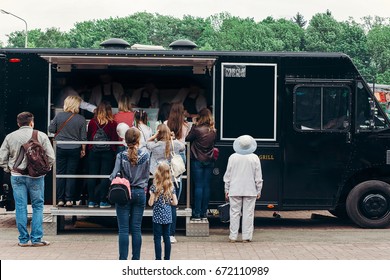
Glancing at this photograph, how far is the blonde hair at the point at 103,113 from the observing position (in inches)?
477

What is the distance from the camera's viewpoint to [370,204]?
41.8 ft

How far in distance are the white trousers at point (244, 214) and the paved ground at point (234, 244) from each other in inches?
6.3

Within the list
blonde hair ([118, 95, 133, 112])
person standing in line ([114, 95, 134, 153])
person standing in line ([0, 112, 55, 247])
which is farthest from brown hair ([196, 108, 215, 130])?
person standing in line ([0, 112, 55, 247])

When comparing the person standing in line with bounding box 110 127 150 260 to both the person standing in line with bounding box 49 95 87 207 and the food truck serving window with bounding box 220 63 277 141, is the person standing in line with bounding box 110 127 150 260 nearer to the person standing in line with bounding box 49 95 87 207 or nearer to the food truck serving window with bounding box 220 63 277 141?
the person standing in line with bounding box 49 95 87 207

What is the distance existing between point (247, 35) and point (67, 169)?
8883cm

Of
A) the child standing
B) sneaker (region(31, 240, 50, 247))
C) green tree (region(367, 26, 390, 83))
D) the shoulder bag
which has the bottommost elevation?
sneaker (region(31, 240, 50, 247))

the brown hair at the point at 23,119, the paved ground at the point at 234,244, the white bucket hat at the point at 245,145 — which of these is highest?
the brown hair at the point at 23,119

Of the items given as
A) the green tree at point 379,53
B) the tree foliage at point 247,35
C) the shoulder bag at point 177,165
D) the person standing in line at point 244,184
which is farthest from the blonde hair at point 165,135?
the green tree at point 379,53

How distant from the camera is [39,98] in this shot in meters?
12.5

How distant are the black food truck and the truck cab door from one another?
0.05 ft

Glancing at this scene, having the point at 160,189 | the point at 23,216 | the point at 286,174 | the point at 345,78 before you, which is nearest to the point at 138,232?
the point at 160,189

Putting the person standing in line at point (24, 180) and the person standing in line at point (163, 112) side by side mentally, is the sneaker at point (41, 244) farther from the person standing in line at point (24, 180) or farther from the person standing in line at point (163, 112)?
the person standing in line at point (163, 112)

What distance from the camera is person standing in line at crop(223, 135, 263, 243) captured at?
37.4 ft

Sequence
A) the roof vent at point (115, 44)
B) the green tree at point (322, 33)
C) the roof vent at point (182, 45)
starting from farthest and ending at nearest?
the green tree at point (322, 33) < the roof vent at point (115, 44) < the roof vent at point (182, 45)
